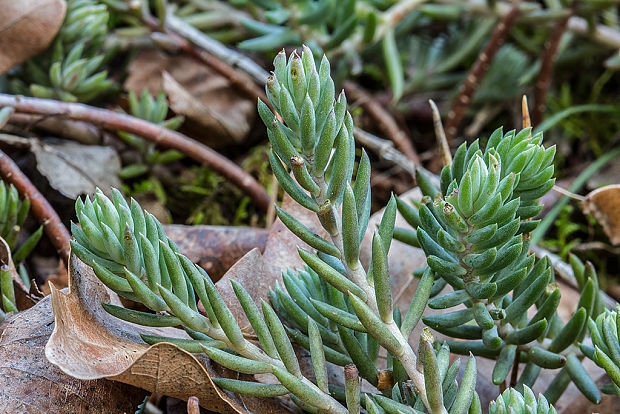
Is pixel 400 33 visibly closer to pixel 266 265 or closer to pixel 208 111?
pixel 208 111

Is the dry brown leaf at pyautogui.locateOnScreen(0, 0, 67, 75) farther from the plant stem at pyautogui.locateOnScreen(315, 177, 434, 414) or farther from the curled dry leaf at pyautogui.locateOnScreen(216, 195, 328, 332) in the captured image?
the plant stem at pyautogui.locateOnScreen(315, 177, 434, 414)

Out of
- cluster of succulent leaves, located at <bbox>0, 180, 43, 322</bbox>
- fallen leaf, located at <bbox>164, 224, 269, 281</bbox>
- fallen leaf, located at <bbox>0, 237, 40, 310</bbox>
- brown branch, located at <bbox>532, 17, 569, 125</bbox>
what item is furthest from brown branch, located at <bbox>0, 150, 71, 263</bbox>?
brown branch, located at <bbox>532, 17, 569, 125</bbox>

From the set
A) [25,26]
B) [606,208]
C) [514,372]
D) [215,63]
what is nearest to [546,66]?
[606,208]

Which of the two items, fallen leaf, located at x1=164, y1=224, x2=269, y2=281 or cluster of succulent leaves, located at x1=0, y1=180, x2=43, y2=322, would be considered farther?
fallen leaf, located at x1=164, y1=224, x2=269, y2=281

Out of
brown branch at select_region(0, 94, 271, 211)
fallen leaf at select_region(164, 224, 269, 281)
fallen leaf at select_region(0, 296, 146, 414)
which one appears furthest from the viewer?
brown branch at select_region(0, 94, 271, 211)

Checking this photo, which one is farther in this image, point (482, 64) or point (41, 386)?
point (482, 64)

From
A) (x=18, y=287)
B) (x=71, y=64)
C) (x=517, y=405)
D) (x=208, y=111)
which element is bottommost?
(x=208, y=111)

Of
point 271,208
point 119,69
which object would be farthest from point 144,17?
point 271,208

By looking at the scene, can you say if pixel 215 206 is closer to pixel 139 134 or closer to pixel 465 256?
pixel 139 134


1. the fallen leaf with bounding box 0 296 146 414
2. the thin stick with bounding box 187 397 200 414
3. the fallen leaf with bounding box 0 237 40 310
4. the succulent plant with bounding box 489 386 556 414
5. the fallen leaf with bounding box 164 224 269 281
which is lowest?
the fallen leaf with bounding box 164 224 269 281
